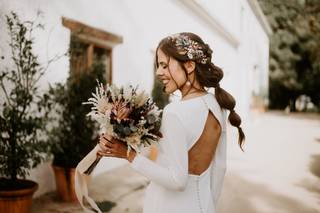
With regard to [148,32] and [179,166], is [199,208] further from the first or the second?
[148,32]

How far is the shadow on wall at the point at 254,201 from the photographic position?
17.4 feet

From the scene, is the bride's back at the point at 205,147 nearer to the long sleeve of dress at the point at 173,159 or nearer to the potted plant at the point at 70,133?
the long sleeve of dress at the point at 173,159

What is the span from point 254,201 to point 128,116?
4290 mm

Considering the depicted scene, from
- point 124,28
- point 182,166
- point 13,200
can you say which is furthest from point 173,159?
point 124,28

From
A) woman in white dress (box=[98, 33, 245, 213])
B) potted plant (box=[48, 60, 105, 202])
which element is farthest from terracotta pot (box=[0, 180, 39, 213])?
woman in white dress (box=[98, 33, 245, 213])

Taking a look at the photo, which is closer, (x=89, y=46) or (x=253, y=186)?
(x=253, y=186)

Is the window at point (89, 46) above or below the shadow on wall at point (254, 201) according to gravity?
above

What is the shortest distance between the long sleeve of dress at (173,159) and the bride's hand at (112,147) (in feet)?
0.43

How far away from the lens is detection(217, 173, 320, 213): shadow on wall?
17.4 feet

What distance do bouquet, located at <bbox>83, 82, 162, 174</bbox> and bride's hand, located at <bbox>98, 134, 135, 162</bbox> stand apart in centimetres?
2

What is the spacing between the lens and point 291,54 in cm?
2648

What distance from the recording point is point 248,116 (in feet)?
62.4

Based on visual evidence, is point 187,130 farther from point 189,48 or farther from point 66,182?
point 66,182

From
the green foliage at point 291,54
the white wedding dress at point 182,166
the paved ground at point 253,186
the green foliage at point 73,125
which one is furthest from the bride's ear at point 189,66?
the green foliage at point 291,54
